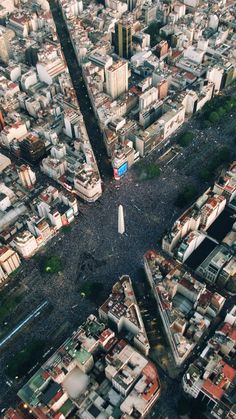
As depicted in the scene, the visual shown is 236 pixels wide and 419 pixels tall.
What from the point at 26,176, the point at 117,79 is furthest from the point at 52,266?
the point at 117,79

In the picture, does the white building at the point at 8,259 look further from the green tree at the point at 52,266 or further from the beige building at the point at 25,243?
the green tree at the point at 52,266

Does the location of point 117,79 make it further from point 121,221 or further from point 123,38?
point 121,221

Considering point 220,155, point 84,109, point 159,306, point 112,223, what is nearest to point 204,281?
point 159,306

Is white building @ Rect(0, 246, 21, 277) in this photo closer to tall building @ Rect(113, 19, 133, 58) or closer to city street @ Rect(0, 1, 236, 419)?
city street @ Rect(0, 1, 236, 419)

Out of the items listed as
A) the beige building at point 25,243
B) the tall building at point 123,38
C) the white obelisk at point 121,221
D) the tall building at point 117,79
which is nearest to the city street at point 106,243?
the white obelisk at point 121,221

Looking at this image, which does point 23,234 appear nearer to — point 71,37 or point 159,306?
point 159,306
